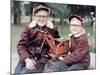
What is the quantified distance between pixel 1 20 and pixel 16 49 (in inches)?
12.4

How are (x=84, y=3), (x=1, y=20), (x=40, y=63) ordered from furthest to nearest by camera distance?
(x=84, y=3) → (x=40, y=63) → (x=1, y=20)

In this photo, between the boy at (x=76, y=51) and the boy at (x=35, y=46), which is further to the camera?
the boy at (x=76, y=51)

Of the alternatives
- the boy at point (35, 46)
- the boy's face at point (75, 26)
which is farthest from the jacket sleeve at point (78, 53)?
the boy at point (35, 46)

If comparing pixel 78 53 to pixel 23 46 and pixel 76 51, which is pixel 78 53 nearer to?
pixel 76 51

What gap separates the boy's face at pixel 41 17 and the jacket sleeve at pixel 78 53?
0.45 m

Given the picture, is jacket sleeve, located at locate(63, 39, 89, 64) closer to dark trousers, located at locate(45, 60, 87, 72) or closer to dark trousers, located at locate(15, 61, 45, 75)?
dark trousers, located at locate(45, 60, 87, 72)

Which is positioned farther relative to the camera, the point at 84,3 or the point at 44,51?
the point at 84,3

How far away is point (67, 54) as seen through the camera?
221 centimetres

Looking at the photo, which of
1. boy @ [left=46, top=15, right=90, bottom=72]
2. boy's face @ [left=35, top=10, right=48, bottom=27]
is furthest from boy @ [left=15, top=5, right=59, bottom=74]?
boy @ [left=46, top=15, right=90, bottom=72]

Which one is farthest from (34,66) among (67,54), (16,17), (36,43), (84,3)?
(84,3)

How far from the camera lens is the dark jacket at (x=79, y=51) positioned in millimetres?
2225

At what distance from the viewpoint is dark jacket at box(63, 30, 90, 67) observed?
222 centimetres

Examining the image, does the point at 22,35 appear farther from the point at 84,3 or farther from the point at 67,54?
the point at 84,3

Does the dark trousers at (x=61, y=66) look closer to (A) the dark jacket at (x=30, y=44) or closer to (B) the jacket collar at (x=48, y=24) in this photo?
(A) the dark jacket at (x=30, y=44)
